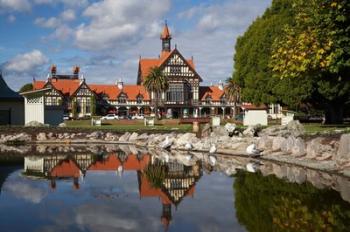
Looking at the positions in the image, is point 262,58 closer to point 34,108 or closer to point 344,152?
point 344,152

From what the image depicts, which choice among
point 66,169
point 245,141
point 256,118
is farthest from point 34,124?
point 66,169

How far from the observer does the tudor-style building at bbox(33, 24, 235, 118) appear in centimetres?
8950

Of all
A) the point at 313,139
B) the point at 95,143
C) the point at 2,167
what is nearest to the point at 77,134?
the point at 95,143

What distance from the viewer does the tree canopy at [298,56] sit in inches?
736

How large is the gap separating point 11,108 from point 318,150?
36121 millimetres

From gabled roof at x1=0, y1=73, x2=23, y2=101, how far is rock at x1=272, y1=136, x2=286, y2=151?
31.4 m

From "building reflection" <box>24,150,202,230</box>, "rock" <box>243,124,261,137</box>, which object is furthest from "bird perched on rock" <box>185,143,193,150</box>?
"building reflection" <box>24,150,202,230</box>

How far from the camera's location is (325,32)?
61.5 ft

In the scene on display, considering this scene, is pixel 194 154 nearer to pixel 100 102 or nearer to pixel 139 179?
pixel 139 179

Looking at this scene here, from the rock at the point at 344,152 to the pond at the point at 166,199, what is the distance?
139 cm

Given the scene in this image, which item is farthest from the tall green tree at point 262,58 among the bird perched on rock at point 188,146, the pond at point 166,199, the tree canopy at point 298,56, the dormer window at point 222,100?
the dormer window at point 222,100

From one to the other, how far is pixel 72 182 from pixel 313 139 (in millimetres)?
11344

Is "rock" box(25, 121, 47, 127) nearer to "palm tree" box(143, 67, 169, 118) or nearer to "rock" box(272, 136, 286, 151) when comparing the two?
"rock" box(272, 136, 286, 151)

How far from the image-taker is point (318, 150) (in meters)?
21.1
